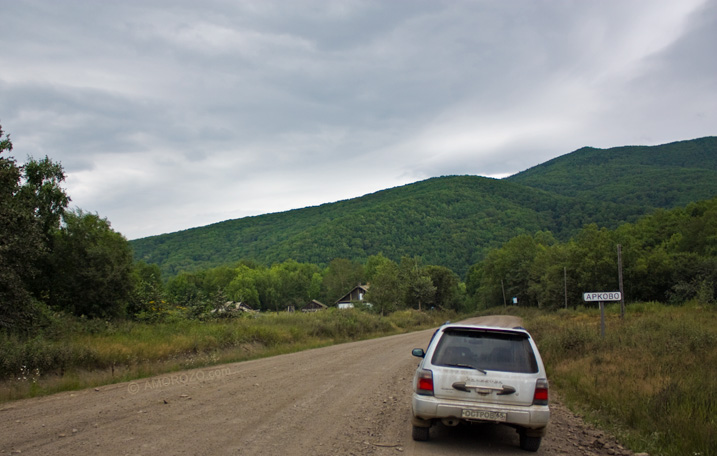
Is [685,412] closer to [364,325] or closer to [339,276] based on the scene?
[364,325]

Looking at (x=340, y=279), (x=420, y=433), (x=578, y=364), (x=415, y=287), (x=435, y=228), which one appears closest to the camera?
(x=420, y=433)

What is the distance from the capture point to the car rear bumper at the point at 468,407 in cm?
643

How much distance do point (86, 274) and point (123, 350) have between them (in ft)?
42.0

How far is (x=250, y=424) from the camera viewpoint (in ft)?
25.0

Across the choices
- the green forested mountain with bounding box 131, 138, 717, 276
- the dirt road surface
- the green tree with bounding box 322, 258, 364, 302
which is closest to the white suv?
the dirt road surface

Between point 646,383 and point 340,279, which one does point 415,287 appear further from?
point 646,383

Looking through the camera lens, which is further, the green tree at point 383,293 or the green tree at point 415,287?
the green tree at point 415,287

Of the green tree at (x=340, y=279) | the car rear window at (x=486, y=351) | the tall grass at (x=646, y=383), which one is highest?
the car rear window at (x=486, y=351)

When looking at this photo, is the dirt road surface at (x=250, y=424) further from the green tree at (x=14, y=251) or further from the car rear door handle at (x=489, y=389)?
the green tree at (x=14, y=251)

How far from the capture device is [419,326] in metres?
51.5

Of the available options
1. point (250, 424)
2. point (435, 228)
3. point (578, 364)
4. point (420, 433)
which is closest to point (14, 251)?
point (250, 424)

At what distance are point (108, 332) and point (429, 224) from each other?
6450 inches

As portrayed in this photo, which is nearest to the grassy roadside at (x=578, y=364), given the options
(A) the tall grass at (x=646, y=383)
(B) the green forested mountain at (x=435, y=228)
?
(A) the tall grass at (x=646, y=383)

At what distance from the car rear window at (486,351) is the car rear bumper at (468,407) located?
19.7 inches
